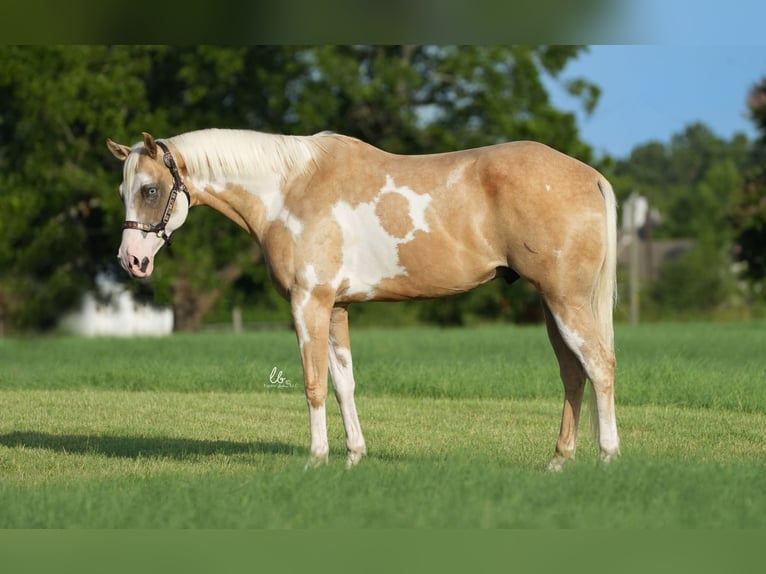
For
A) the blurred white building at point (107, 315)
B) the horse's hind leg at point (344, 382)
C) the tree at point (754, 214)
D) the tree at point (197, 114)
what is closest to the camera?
the horse's hind leg at point (344, 382)

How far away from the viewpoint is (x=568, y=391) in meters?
7.73

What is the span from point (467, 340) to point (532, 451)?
13090 millimetres

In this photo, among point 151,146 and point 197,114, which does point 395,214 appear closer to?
point 151,146

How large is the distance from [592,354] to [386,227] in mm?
1682

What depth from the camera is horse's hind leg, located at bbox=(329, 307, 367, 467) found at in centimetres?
788

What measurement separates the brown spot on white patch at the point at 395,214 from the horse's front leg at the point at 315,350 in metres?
0.70

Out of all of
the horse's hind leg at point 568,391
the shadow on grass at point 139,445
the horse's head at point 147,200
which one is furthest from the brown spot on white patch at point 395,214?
the shadow on grass at point 139,445

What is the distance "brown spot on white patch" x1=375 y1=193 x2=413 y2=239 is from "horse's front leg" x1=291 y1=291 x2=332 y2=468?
0.70m

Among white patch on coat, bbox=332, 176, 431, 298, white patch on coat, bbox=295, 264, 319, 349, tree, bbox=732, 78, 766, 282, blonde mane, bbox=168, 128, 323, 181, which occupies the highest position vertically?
tree, bbox=732, 78, 766, 282

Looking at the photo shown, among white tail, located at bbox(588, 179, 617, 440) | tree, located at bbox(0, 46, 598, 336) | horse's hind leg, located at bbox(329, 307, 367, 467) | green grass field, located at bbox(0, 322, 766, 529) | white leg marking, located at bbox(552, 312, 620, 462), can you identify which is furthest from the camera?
tree, located at bbox(0, 46, 598, 336)

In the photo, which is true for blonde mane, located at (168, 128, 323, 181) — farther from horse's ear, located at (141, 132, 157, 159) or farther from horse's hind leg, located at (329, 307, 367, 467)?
horse's hind leg, located at (329, 307, 367, 467)

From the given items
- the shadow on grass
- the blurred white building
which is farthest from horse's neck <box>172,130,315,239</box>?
the blurred white building

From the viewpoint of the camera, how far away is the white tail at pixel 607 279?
737 cm

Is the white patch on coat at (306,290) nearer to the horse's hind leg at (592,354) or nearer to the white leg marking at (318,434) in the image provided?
the white leg marking at (318,434)
